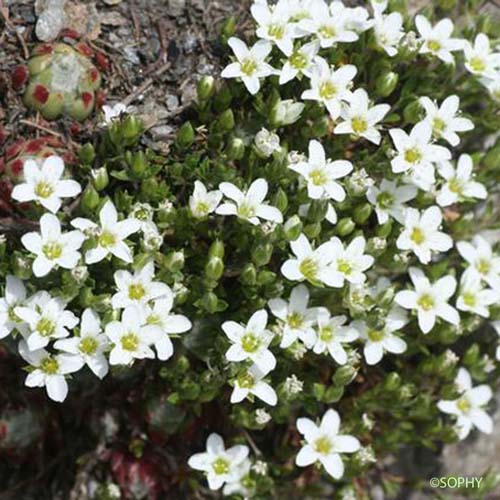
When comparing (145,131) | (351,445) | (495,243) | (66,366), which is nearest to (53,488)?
(66,366)

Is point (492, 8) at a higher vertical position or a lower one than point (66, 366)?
higher

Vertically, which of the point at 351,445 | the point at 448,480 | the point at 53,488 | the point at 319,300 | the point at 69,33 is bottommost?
the point at 53,488

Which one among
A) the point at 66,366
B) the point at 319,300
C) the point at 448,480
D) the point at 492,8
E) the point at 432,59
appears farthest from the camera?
the point at 492,8

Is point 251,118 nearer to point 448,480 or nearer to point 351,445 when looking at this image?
point 351,445

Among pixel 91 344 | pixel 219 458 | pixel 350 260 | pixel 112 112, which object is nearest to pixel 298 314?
pixel 350 260

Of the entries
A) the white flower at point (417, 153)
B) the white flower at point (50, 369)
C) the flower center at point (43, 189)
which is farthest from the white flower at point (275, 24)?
the white flower at point (50, 369)

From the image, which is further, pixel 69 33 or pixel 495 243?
pixel 495 243

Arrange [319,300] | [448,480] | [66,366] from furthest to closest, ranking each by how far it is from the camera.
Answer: [448,480]
[319,300]
[66,366]
